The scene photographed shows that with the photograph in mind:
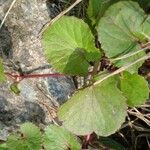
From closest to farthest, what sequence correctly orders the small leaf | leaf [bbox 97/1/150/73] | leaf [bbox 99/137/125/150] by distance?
leaf [bbox 97/1/150/73], the small leaf, leaf [bbox 99/137/125/150]

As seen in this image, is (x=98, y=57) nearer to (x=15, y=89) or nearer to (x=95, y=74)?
(x=95, y=74)

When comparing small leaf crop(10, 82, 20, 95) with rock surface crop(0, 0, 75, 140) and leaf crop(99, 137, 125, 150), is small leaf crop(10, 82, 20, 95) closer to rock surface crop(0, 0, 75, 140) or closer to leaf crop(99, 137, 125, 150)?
rock surface crop(0, 0, 75, 140)

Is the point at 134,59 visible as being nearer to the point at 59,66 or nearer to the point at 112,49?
the point at 112,49

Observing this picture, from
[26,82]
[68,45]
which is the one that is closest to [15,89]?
[26,82]

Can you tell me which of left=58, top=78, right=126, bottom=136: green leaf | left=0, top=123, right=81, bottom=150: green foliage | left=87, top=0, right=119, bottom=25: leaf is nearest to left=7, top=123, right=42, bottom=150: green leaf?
left=0, top=123, right=81, bottom=150: green foliage

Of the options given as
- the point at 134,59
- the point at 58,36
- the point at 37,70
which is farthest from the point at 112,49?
the point at 37,70

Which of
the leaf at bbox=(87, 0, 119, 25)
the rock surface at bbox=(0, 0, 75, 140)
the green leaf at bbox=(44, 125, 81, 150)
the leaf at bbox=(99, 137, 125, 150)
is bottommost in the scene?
the leaf at bbox=(99, 137, 125, 150)
